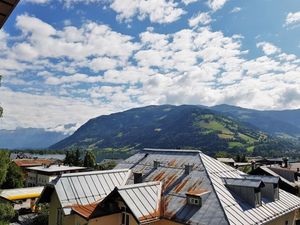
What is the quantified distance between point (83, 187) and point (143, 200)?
6676 mm

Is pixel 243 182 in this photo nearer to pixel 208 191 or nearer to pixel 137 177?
pixel 208 191

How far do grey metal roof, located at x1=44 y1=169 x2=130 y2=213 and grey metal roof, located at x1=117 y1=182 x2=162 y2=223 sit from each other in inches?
178

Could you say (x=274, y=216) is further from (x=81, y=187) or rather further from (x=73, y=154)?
(x=73, y=154)

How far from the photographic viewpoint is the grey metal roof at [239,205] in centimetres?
2273

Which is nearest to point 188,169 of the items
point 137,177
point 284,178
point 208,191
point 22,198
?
point 208,191

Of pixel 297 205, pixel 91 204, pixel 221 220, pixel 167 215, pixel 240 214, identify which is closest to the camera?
pixel 221 220

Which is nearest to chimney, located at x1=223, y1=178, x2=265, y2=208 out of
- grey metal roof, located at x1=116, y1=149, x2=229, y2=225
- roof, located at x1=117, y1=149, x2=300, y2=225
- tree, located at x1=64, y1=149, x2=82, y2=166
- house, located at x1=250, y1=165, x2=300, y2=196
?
roof, located at x1=117, y1=149, x2=300, y2=225

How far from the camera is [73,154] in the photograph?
452 feet

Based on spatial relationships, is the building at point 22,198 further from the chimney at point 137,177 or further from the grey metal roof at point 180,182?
the chimney at point 137,177

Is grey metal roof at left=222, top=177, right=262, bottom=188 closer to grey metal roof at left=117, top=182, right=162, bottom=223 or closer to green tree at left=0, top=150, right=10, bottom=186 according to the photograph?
grey metal roof at left=117, top=182, right=162, bottom=223

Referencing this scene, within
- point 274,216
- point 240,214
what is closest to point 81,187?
point 240,214

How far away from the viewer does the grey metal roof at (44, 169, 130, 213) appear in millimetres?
27219

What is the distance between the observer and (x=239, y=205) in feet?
80.3

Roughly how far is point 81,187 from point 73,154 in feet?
372
